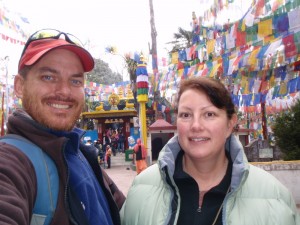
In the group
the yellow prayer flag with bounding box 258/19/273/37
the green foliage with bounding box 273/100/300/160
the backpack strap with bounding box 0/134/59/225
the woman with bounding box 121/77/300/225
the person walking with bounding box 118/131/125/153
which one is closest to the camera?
the backpack strap with bounding box 0/134/59/225

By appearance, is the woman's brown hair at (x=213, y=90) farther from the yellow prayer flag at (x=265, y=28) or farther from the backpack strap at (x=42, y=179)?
the yellow prayer flag at (x=265, y=28)

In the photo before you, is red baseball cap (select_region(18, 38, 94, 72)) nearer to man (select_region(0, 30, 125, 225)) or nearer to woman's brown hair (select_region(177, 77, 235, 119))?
man (select_region(0, 30, 125, 225))

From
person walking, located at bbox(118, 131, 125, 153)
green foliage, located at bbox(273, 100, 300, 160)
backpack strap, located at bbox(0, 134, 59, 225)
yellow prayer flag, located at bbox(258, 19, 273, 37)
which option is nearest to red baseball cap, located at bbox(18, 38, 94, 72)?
backpack strap, located at bbox(0, 134, 59, 225)

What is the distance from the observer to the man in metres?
1.57

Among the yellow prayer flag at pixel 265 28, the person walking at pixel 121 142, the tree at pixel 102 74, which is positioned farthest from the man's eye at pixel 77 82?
the tree at pixel 102 74

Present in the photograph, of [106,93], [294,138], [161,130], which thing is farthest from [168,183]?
[106,93]

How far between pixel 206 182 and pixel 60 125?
1.13 meters

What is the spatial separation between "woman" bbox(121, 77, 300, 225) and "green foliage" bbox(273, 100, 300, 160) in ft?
21.8

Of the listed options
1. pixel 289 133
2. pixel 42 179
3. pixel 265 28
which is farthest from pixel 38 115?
pixel 265 28

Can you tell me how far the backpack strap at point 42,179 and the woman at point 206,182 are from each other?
2.85 feet

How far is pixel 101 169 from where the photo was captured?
2.22m

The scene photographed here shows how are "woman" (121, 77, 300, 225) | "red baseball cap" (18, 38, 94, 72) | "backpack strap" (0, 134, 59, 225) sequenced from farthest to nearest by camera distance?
"woman" (121, 77, 300, 225)
"red baseball cap" (18, 38, 94, 72)
"backpack strap" (0, 134, 59, 225)

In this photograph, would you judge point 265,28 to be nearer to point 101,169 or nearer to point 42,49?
point 101,169

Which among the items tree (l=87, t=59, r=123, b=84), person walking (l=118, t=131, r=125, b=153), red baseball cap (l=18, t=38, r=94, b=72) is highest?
tree (l=87, t=59, r=123, b=84)
